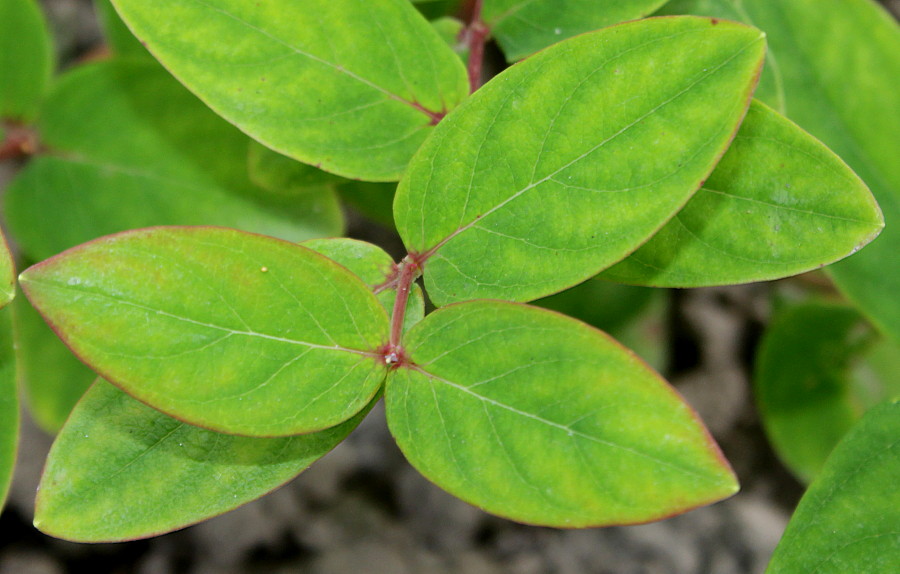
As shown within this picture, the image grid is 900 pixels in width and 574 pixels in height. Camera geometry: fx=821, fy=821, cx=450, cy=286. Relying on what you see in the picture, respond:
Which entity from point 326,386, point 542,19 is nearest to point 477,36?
point 542,19

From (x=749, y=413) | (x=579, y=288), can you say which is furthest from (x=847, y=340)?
(x=579, y=288)

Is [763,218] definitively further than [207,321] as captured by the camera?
Yes

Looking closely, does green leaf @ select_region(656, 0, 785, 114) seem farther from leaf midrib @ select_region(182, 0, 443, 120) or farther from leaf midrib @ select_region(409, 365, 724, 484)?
leaf midrib @ select_region(409, 365, 724, 484)

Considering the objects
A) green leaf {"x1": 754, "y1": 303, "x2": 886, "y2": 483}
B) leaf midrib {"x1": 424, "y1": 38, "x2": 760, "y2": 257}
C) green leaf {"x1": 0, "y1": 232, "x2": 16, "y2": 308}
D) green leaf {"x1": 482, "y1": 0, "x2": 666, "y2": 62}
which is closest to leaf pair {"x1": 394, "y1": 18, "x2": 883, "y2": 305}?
leaf midrib {"x1": 424, "y1": 38, "x2": 760, "y2": 257}

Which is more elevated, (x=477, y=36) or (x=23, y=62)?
(x=477, y=36)

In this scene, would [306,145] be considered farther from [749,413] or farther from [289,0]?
[749,413]

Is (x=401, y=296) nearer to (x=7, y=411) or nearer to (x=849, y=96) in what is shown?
(x=7, y=411)
